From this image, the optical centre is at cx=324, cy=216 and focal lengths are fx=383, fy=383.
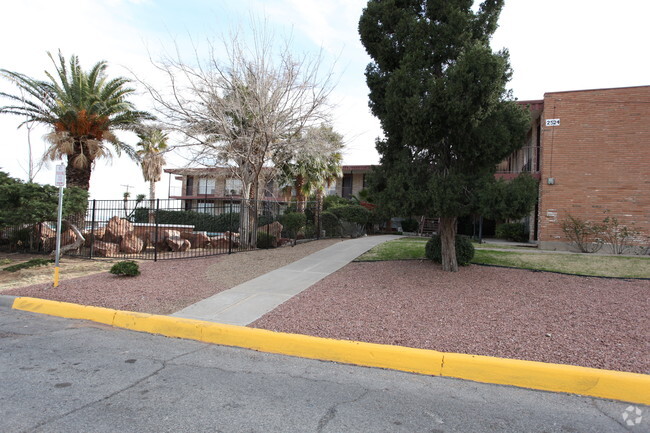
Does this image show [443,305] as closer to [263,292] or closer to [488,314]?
[488,314]

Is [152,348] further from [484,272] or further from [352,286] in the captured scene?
[484,272]

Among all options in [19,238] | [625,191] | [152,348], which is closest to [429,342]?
[152,348]

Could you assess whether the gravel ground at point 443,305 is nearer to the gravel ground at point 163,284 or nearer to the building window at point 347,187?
the gravel ground at point 163,284

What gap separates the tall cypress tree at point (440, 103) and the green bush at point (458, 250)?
469mm

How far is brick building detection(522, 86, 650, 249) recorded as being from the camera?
43.7ft

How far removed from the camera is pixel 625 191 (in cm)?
1340

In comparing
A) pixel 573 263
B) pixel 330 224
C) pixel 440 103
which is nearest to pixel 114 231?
pixel 330 224

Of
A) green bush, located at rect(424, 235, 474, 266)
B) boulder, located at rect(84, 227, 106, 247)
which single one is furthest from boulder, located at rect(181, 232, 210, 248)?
green bush, located at rect(424, 235, 474, 266)

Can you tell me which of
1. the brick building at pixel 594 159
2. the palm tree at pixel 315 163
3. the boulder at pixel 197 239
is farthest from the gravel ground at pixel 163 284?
the brick building at pixel 594 159

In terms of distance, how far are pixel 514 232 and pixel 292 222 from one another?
11.4m

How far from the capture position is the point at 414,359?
4379 mm

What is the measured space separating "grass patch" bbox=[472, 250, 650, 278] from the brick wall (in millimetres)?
3614

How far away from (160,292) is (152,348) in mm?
2809

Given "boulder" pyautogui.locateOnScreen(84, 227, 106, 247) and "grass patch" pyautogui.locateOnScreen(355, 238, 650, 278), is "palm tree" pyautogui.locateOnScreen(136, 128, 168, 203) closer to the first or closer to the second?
"boulder" pyautogui.locateOnScreen(84, 227, 106, 247)
